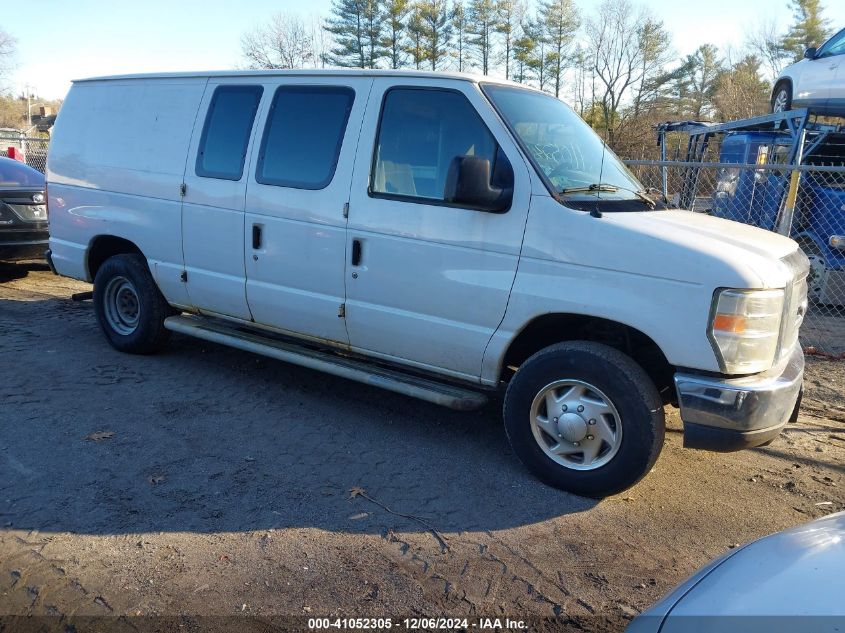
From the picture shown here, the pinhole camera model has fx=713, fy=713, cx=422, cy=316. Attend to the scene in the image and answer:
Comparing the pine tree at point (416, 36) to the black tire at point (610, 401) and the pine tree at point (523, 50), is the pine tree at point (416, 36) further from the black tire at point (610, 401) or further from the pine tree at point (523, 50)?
the black tire at point (610, 401)

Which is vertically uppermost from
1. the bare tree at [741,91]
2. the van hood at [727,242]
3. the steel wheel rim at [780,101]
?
the bare tree at [741,91]

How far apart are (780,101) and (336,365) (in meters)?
10.1

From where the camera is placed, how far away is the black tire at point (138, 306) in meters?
6.01

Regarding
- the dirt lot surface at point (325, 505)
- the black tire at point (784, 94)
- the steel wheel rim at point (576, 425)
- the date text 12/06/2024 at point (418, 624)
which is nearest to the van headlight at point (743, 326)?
the steel wheel rim at point (576, 425)

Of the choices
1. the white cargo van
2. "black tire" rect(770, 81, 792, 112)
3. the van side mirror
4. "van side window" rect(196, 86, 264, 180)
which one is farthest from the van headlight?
"black tire" rect(770, 81, 792, 112)

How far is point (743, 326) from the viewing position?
3.51 meters

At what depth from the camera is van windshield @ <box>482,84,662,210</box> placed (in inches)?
165

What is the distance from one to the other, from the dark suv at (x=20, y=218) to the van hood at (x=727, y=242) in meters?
7.54

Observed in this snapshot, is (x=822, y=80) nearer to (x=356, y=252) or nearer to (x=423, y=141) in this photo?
(x=423, y=141)

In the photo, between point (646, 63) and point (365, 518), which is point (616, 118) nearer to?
point (646, 63)

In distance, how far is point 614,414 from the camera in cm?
386

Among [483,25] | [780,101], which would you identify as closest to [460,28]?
[483,25]

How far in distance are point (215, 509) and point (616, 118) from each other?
36705mm

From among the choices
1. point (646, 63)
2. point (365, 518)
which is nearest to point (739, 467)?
point (365, 518)
